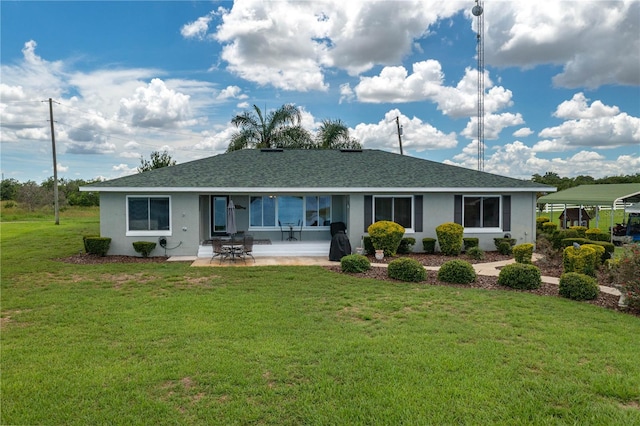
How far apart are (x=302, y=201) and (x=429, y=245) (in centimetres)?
575

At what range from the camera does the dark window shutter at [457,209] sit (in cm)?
1630

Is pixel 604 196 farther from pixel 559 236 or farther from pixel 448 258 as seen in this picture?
pixel 448 258

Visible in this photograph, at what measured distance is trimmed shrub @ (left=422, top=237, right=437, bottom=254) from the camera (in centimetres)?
1564

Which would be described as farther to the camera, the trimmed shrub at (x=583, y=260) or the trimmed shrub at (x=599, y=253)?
the trimmed shrub at (x=599, y=253)

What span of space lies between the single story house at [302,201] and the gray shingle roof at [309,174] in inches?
1.6

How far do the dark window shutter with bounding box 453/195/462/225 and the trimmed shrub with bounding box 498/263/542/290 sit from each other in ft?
20.6

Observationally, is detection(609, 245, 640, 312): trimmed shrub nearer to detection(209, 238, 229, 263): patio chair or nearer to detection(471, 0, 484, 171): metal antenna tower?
detection(209, 238, 229, 263): patio chair

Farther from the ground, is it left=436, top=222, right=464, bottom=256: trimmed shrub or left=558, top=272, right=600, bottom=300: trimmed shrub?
left=436, top=222, right=464, bottom=256: trimmed shrub

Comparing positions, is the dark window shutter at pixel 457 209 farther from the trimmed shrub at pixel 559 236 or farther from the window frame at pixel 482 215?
the trimmed shrub at pixel 559 236

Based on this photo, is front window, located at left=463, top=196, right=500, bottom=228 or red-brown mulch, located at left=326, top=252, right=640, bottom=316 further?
front window, located at left=463, top=196, right=500, bottom=228

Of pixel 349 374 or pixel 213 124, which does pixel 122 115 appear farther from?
pixel 349 374

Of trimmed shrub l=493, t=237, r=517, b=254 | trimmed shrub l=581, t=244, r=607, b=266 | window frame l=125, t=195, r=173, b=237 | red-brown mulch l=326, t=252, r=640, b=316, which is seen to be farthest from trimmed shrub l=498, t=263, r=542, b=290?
window frame l=125, t=195, r=173, b=237

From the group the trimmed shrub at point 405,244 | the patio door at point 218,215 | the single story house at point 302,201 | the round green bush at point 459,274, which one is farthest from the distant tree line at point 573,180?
the round green bush at point 459,274

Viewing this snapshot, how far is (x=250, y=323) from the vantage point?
679 cm
